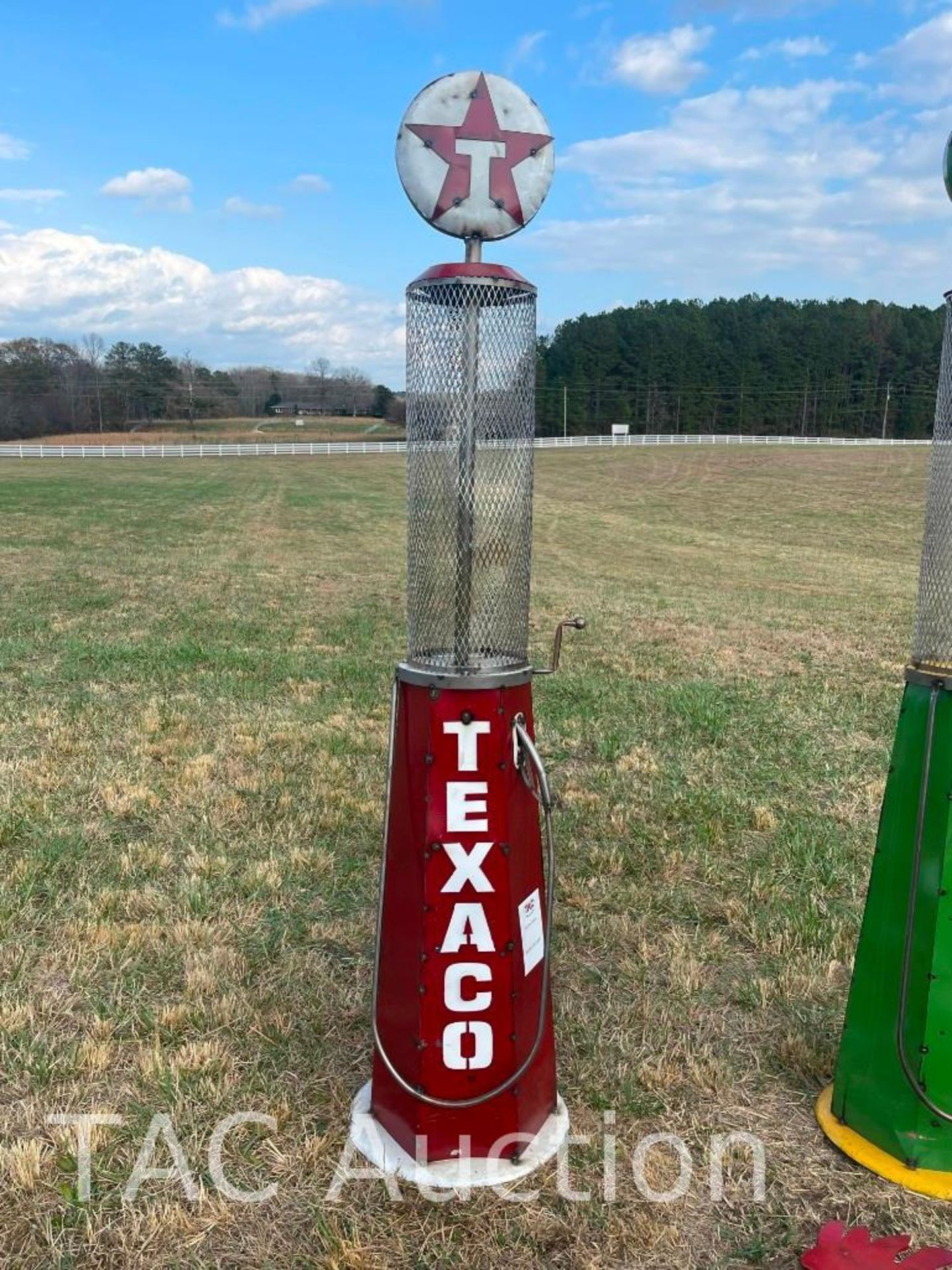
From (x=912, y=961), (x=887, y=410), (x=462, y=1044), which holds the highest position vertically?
(x=887, y=410)

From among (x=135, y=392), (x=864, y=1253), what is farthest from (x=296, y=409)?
(x=864, y=1253)

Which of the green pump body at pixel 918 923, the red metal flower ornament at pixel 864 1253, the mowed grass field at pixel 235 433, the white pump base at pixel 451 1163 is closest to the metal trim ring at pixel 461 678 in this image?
the green pump body at pixel 918 923

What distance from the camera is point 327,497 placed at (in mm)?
34719

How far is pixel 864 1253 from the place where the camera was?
2254mm

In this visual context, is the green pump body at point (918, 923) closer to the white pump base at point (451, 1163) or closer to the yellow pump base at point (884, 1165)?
the yellow pump base at point (884, 1165)

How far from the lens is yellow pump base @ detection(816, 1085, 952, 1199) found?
8.11 ft

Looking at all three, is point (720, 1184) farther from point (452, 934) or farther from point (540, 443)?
point (540, 443)

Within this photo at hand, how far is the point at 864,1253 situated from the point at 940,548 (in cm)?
168

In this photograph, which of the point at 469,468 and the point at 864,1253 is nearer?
the point at 864,1253

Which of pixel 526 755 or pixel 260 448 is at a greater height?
pixel 260 448

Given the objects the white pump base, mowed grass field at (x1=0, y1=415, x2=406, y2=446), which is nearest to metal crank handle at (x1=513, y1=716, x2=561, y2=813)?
the white pump base

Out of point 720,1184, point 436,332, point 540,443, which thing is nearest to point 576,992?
point 720,1184

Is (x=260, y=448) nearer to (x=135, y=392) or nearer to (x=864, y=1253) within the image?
(x=135, y=392)

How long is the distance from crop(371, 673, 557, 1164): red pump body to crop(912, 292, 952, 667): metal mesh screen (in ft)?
3.50
